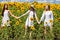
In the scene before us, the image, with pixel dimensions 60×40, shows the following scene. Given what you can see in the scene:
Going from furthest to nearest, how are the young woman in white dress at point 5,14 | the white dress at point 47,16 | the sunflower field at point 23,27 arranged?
1. the young woman in white dress at point 5,14
2. the white dress at point 47,16
3. the sunflower field at point 23,27

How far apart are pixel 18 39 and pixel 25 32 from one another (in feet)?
0.82

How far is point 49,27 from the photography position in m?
11.0

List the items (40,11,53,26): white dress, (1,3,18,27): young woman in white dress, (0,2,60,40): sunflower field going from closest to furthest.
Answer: (0,2,60,40): sunflower field
(40,11,53,26): white dress
(1,3,18,27): young woman in white dress

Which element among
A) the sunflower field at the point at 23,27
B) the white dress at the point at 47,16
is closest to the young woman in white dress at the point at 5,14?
the sunflower field at the point at 23,27

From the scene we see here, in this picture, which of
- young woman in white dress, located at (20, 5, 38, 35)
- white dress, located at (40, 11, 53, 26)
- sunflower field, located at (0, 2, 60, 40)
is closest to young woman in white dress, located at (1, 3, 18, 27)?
sunflower field, located at (0, 2, 60, 40)

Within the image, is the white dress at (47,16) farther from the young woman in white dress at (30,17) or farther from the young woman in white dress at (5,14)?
the young woman in white dress at (5,14)

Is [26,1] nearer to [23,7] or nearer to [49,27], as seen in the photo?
[23,7]

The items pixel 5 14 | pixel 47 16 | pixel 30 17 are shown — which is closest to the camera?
pixel 30 17

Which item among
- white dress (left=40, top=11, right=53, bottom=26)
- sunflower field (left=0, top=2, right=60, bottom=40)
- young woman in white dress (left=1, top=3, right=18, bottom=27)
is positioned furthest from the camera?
young woman in white dress (left=1, top=3, right=18, bottom=27)

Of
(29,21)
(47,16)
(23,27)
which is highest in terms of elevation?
(47,16)

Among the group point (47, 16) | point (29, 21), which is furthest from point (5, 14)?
point (47, 16)

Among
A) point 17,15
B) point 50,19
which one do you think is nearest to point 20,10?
point 17,15

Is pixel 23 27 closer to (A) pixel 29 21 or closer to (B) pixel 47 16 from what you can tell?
(A) pixel 29 21

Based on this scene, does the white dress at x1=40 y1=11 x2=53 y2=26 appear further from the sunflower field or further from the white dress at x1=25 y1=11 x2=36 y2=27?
the white dress at x1=25 y1=11 x2=36 y2=27
